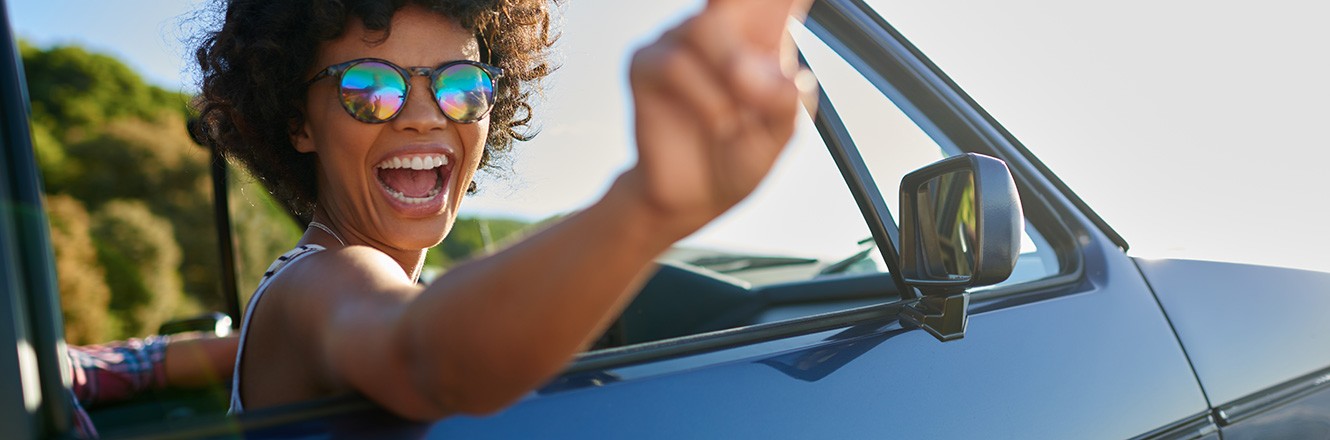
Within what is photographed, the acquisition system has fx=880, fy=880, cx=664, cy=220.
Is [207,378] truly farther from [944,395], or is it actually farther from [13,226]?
[944,395]

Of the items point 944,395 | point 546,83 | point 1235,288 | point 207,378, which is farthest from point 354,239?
point 1235,288

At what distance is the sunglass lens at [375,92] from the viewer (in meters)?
1.38

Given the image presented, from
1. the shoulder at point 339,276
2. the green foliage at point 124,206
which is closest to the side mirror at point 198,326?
the shoulder at point 339,276

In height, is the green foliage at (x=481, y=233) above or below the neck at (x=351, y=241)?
below

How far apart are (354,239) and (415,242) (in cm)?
10

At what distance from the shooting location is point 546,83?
7.00 ft

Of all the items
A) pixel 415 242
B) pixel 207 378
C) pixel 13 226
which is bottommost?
pixel 207 378

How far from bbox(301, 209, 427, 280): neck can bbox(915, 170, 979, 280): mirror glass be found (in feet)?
2.79

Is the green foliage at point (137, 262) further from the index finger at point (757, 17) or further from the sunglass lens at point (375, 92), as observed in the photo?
the index finger at point (757, 17)

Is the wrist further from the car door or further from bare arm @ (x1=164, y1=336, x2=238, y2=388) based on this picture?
bare arm @ (x1=164, y1=336, x2=238, y2=388)

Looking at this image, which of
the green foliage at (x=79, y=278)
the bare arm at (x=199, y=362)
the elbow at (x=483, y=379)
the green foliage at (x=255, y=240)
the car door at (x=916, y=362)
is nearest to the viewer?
the elbow at (x=483, y=379)

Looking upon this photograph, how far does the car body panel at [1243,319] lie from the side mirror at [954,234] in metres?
0.61

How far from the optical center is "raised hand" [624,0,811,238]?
1.99 ft

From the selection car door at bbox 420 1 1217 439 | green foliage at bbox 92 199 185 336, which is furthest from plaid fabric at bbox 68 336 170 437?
green foliage at bbox 92 199 185 336
